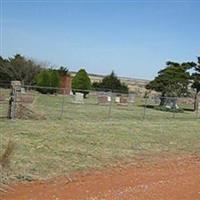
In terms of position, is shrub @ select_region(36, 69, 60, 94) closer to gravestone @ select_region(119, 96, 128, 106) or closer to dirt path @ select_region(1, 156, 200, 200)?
gravestone @ select_region(119, 96, 128, 106)

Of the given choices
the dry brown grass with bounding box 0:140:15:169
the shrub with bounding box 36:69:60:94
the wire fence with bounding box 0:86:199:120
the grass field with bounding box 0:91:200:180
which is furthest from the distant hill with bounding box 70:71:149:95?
the dry brown grass with bounding box 0:140:15:169

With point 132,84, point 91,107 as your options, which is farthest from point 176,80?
point 132,84

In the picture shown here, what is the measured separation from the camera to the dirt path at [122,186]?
8.01 metres

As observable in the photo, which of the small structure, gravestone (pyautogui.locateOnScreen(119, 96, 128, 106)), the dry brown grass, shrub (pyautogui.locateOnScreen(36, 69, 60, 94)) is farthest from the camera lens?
shrub (pyautogui.locateOnScreen(36, 69, 60, 94))

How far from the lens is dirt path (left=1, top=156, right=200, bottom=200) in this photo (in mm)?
8008

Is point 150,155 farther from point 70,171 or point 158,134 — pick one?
point 158,134

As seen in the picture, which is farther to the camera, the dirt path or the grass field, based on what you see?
the grass field

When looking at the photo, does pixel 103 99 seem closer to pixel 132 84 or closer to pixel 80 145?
pixel 80 145

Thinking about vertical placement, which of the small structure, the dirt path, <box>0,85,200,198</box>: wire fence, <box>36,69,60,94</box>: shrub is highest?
<box>36,69,60,94</box>: shrub

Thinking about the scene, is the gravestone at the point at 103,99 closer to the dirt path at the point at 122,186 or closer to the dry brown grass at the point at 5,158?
the dirt path at the point at 122,186

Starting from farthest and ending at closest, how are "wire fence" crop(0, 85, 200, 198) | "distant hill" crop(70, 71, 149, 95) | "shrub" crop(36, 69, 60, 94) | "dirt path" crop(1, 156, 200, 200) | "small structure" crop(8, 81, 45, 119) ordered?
"distant hill" crop(70, 71, 149, 95)
"shrub" crop(36, 69, 60, 94)
"small structure" crop(8, 81, 45, 119)
"wire fence" crop(0, 85, 200, 198)
"dirt path" crop(1, 156, 200, 200)

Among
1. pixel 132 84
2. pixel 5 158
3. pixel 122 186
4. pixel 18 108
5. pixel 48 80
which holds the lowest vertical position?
pixel 122 186

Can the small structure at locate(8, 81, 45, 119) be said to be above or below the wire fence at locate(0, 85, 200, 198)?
above

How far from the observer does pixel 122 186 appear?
29.6 ft
